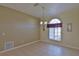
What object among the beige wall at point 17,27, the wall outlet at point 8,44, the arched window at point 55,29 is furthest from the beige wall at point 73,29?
the wall outlet at point 8,44

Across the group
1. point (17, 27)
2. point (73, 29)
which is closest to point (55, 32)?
point (73, 29)

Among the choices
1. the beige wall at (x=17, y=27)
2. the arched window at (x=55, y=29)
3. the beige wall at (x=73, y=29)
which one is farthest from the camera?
the arched window at (x=55, y=29)

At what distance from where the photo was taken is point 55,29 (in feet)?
25.1

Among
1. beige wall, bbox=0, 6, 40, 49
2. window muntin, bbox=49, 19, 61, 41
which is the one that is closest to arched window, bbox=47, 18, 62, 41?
window muntin, bbox=49, 19, 61, 41

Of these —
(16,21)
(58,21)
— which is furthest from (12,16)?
(58,21)

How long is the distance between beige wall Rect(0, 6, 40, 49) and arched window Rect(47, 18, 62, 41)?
4.30ft

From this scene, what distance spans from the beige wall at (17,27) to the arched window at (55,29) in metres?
1.31

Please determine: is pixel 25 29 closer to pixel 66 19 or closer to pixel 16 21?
pixel 16 21

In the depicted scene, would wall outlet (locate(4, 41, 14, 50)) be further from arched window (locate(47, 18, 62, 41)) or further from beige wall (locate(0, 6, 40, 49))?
arched window (locate(47, 18, 62, 41))

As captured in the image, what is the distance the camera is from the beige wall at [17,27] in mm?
5098

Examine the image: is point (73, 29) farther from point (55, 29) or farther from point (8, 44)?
point (8, 44)

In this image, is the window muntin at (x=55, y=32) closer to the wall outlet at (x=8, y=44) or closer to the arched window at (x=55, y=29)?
the arched window at (x=55, y=29)

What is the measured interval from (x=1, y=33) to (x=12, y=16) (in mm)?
1308

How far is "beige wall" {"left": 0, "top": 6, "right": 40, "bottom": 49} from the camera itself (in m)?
5.10
